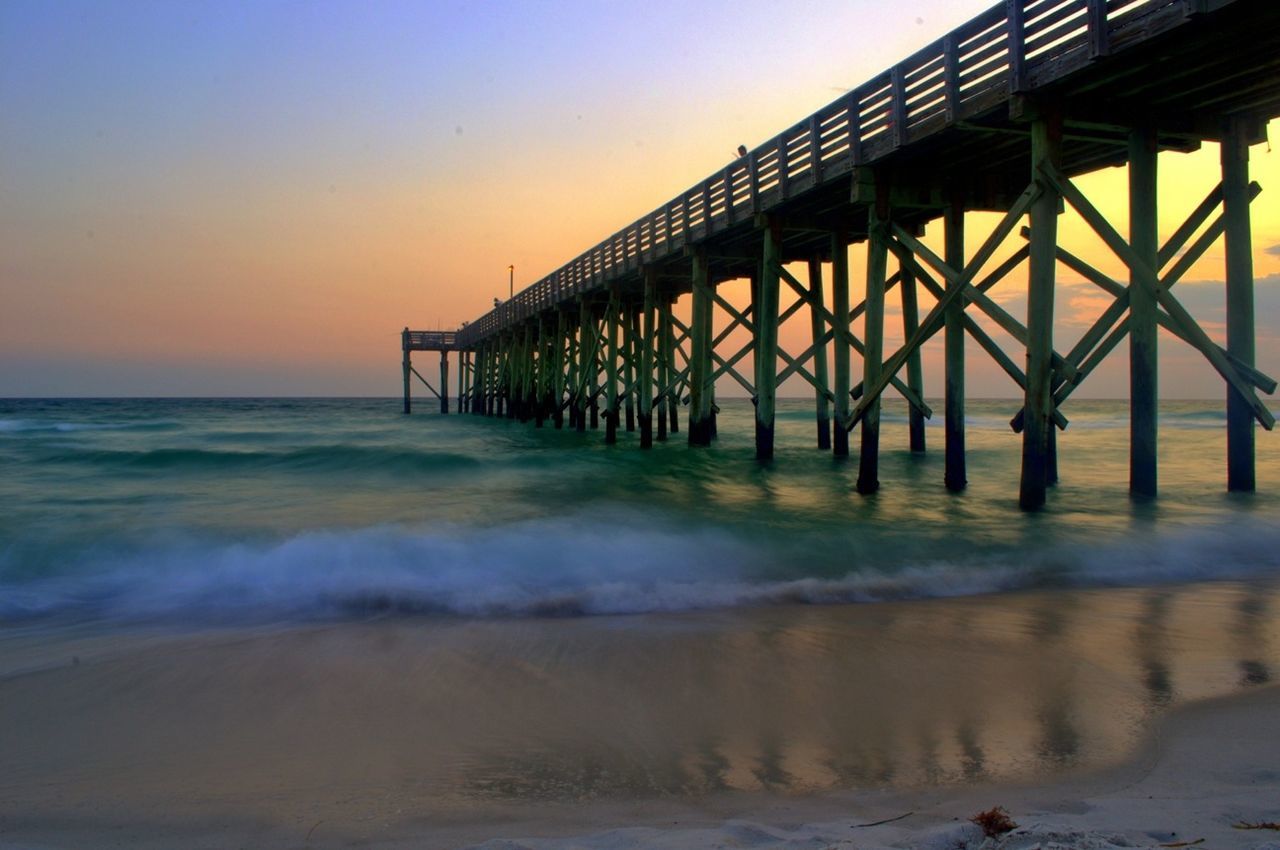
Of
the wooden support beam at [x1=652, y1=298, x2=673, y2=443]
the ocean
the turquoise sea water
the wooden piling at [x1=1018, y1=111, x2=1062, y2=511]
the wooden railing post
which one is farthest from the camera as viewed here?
the wooden support beam at [x1=652, y1=298, x2=673, y2=443]

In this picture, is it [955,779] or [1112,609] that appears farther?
[1112,609]

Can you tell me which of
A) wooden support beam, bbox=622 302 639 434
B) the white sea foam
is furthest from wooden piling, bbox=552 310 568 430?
the white sea foam

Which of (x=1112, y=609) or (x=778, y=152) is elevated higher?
(x=778, y=152)

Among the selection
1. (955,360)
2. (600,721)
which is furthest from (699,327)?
(600,721)

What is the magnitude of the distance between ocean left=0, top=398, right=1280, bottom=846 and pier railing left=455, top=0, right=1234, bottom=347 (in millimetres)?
4147

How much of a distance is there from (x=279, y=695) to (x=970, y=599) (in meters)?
4.64

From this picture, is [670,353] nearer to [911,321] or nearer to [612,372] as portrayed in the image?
[612,372]

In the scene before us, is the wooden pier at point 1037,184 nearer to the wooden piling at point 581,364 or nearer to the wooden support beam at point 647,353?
the wooden support beam at point 647,353

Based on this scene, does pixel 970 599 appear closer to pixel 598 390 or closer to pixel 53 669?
pixel 53 669

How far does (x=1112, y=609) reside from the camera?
5711 mm

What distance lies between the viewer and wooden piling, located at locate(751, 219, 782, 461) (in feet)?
43.0

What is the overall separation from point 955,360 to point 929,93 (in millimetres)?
3252

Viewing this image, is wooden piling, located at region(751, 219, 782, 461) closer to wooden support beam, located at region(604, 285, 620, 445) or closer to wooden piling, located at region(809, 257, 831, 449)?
wooden piling, located at region(809, 257, 831, 449)

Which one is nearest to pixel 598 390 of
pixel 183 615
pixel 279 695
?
pixel 183 615
